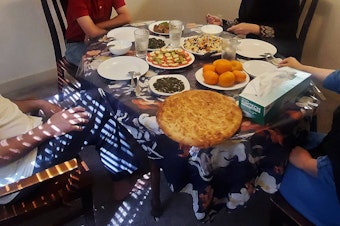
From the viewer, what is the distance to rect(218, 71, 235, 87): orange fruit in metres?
1.17

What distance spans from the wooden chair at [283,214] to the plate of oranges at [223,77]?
411 mm

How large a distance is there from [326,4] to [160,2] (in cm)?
139

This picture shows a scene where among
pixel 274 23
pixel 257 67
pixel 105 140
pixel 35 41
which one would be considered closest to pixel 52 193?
pixel 105 140

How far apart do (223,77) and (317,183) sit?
0.46m

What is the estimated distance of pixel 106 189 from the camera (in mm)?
1681

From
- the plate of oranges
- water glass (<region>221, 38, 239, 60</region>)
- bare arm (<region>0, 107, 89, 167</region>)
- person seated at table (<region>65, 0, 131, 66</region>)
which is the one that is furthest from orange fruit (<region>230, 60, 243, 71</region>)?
person seated at table (<region>65, 0, 131, 66</region>)

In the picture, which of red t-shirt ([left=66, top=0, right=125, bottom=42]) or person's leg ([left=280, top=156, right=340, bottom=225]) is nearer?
person's leg ([left=280, top=156, right=340, bottom=225])

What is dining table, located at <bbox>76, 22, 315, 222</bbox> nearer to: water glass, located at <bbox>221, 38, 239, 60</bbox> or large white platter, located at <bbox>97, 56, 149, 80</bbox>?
large white platter, located at <bbox>97, 56, 149, 80</bbox>

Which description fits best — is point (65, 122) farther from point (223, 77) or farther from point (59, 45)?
point (59, 45)

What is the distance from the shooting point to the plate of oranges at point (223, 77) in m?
1.18

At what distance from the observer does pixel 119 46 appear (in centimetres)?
146

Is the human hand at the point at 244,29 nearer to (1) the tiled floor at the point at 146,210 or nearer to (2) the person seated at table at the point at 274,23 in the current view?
(2) the person seated at table at the point at 274,23

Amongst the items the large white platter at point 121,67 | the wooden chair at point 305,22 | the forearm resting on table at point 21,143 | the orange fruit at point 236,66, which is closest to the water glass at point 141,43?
the large white platter at point 121,67

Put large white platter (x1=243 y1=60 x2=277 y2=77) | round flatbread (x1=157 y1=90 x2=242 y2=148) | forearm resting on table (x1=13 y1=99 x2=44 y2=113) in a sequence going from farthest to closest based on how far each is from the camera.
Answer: forearm resting on table (x1=13 y1=99 x2=44 y2=113) < large white platter (x1=243 y1=60 x2=277 y2=77) < round flatbread (x1=157 y1=90 x2=242 y2=148)
